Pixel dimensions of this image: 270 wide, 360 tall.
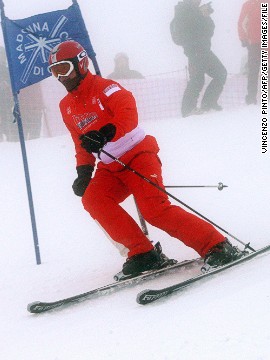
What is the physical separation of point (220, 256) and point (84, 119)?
1427mm

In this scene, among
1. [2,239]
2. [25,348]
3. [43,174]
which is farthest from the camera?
[43,174]

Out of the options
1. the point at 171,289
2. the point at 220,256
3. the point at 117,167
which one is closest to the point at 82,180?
the point at 117,167

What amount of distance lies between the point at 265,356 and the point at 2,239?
3.93 m

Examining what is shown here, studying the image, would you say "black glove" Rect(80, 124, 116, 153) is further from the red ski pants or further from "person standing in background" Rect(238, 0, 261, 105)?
"person standing in background" Rect(238, 0, 261, 105)

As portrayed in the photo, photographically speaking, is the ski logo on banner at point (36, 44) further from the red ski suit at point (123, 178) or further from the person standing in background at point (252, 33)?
→ the person standing in background at point (252, 33)

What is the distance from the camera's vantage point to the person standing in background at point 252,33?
30.5ft

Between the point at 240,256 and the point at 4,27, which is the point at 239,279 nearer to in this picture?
the point at 240,256

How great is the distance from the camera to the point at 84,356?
2182 mm

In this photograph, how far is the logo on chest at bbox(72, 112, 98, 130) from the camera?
3.72 meters

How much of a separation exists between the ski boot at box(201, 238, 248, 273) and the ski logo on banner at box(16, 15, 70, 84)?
2.33 m

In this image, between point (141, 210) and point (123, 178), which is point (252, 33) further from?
point (141, 210)

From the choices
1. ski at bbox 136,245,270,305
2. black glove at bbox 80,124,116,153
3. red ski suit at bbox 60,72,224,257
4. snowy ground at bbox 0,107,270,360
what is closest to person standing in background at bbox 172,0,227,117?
snowy ground at bbox 0,107,270,360

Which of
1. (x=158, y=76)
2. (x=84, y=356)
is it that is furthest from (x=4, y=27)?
(x=158, y=76)

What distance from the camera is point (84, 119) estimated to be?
12.3 feet
